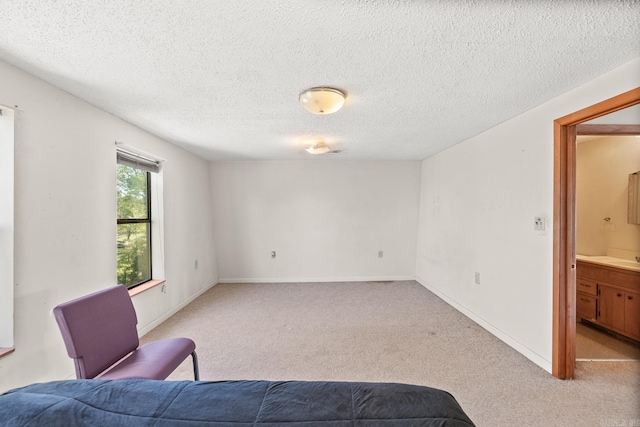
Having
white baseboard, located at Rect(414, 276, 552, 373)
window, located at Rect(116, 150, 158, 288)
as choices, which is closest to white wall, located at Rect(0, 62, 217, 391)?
window, located at Rect(116, 150, 158, 288)

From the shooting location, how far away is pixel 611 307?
2.70 meters

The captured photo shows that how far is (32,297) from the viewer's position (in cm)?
176

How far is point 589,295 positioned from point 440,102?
2633mm

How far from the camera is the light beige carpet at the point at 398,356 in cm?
182

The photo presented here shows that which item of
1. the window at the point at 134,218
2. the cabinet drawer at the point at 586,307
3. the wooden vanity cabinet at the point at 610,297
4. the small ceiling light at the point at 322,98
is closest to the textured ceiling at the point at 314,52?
the small ceiling light at the point at 322,98

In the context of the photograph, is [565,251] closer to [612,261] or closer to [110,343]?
[612,261]

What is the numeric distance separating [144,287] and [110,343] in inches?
61.4

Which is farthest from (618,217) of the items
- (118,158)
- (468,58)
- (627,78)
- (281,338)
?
(118,158)

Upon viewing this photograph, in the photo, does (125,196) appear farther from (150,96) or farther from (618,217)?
A: (618,217)

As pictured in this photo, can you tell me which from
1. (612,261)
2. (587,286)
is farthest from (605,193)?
(587,286)

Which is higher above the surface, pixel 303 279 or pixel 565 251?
pixel 565 251

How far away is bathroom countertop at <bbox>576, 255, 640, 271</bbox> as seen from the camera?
2611 millimetres

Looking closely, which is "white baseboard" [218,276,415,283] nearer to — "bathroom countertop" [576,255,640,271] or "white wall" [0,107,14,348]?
"bathroom countertop" [576,255,640,271]

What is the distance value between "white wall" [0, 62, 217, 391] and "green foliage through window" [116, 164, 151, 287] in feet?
0.98
